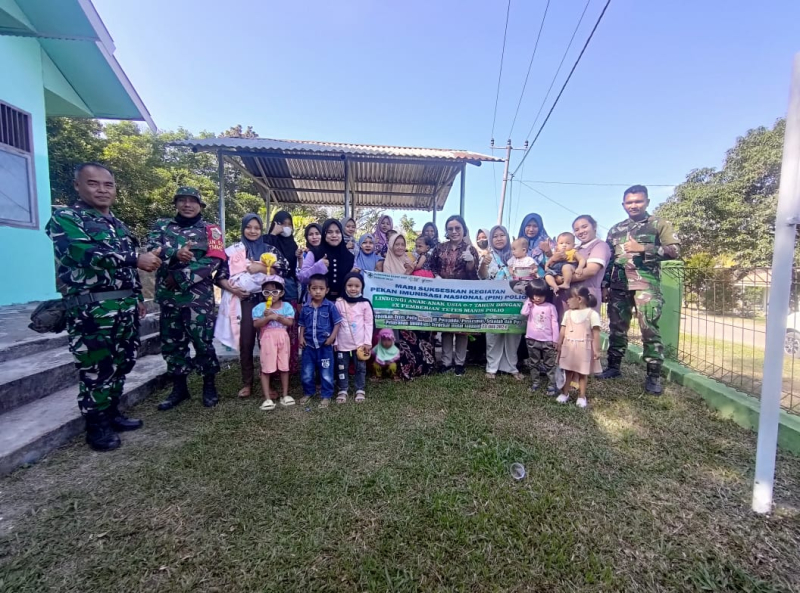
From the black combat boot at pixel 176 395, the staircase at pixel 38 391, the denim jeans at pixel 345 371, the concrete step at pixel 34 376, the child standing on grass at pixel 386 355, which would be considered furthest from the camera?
the child standing on grass at pixel 386 355

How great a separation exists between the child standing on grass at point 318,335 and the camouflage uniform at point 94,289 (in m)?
1.37

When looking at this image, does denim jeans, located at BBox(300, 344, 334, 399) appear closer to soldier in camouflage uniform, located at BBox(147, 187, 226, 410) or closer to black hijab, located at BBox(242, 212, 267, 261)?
soldier in camouflage uniform, located at BBox(147, 187, 226, 410)

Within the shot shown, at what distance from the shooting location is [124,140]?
1570 centimetres

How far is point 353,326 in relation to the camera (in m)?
3.57

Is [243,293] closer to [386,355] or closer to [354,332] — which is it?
[354,332]

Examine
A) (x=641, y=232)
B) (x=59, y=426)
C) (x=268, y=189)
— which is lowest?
(x=59, y=426)

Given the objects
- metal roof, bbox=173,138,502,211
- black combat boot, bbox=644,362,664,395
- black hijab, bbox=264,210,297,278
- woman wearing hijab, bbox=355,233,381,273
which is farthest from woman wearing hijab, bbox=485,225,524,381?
metal roof, bbox=173,138,502,211

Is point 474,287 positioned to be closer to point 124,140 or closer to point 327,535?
point 327,535

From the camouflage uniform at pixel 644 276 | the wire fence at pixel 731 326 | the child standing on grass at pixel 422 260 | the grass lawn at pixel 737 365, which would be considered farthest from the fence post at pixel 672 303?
the child standing on grass at pixel 422 260

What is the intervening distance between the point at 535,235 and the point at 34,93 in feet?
25.2

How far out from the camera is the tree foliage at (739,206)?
16.5 metres

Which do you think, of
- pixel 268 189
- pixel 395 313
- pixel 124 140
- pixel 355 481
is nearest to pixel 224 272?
pixel 395 313

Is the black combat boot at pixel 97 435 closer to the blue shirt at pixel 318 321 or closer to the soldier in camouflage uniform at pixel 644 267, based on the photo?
the blue shirt at pixel 318 321

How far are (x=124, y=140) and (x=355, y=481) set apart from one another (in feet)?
63.8
